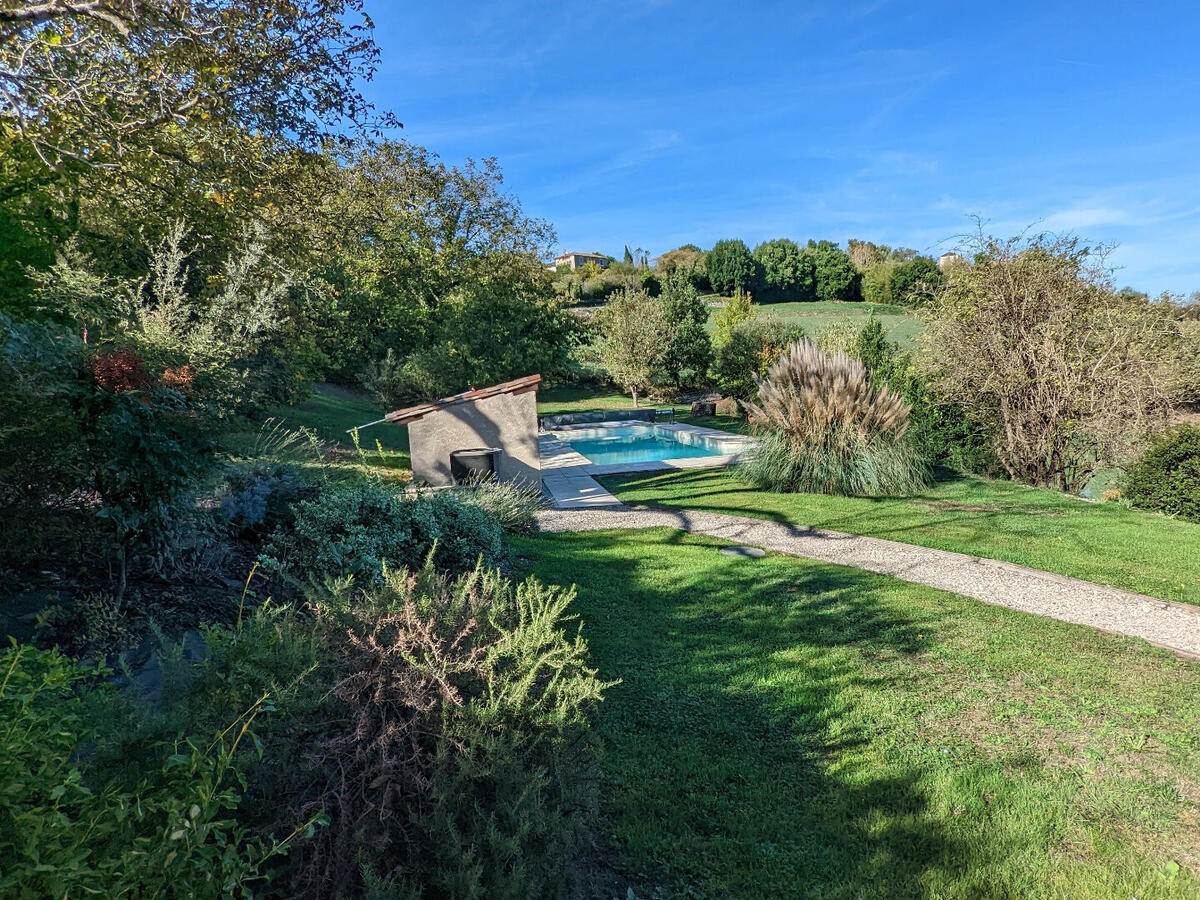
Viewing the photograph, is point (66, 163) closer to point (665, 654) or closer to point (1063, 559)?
point (665, 654)

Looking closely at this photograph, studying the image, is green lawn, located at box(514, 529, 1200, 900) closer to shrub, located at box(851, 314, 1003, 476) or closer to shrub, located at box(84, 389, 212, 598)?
shrub, located at box(84, 389, 212, 598)

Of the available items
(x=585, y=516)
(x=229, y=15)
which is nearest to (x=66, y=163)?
(x=229, y=15)

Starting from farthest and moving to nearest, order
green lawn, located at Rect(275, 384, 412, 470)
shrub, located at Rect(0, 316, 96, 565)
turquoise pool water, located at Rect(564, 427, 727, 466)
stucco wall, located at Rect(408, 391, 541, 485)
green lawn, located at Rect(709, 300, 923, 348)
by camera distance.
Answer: green lawn, located at Rect(709, 300, 923, 348)
turquoise pool water, located at Rect(564, 427, 727, 466)
green lawn, located at Rect(275, 384, 412, 470)
stucco wall, located at Rect(408, 391, 541, 485)
shrub, located at Rect(0, 316, 96, 565)

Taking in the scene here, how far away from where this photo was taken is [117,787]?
1756 millimetres

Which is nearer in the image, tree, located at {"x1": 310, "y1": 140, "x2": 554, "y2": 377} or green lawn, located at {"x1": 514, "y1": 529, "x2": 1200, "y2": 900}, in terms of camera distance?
green lawn, located at {"x1": 514, "y1": 529, "x2": 1200, "y2": 900}

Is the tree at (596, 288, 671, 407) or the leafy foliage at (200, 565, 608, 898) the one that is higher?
the tree at (596, 288, 671, 407)

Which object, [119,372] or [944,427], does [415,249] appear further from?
[119,372]

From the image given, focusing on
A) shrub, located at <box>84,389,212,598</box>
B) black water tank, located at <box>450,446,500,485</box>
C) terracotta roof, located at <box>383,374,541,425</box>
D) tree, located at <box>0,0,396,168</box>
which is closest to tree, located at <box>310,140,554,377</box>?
tree, located at <box>0,0,396,168</box>

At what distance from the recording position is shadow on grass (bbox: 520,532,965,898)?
7.77ft

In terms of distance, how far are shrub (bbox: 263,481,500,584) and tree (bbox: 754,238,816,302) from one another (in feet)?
182

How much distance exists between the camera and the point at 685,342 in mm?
30719

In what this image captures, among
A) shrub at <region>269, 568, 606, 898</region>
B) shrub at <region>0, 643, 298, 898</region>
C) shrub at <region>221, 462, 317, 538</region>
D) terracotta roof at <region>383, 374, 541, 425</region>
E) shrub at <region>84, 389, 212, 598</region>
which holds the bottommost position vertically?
shrub at <region>269, 568, 606, 898</region>

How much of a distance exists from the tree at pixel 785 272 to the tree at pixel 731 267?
5.31 feet

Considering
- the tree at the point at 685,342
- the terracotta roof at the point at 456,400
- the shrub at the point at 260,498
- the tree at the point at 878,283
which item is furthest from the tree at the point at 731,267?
the shrub at the point at 260,498
